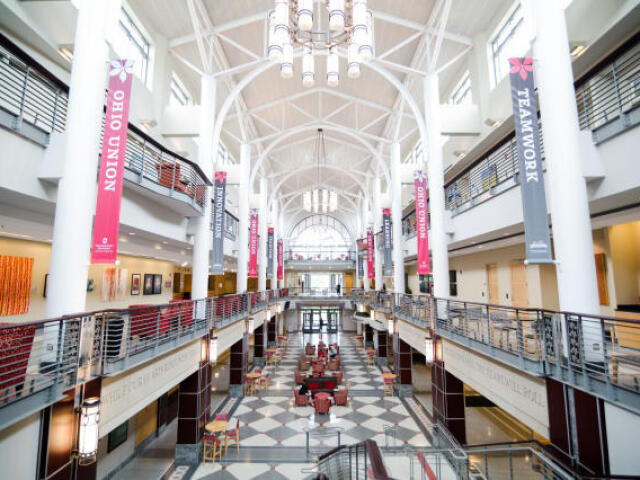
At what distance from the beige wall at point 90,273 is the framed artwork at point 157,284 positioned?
19cm

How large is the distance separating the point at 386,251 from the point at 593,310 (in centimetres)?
1365

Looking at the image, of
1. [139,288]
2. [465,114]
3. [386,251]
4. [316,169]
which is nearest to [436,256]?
[465,114]

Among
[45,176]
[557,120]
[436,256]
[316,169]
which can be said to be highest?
[316,169]

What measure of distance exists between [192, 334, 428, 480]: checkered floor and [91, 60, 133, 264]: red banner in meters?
6.53

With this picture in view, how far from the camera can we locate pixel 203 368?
1048 centimetres

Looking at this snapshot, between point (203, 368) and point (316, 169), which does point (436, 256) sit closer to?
point (203, 368)

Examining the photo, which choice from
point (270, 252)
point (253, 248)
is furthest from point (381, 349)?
point (270, 252)

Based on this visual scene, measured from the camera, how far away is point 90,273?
1060 centimetres

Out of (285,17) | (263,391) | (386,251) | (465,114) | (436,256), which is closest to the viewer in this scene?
(285,17)

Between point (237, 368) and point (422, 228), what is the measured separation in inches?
426

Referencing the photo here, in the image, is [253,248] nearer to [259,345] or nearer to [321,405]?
[259,345]

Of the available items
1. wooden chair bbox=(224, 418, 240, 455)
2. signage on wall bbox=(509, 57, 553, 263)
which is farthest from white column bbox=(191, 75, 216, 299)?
signage on wall bbox=(509, 57, 553, 263)

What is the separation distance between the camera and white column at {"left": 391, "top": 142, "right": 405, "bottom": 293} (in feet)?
55.4

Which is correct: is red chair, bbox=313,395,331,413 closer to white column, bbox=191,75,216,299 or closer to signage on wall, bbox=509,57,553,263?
white column, bbox=191,75,216,299
